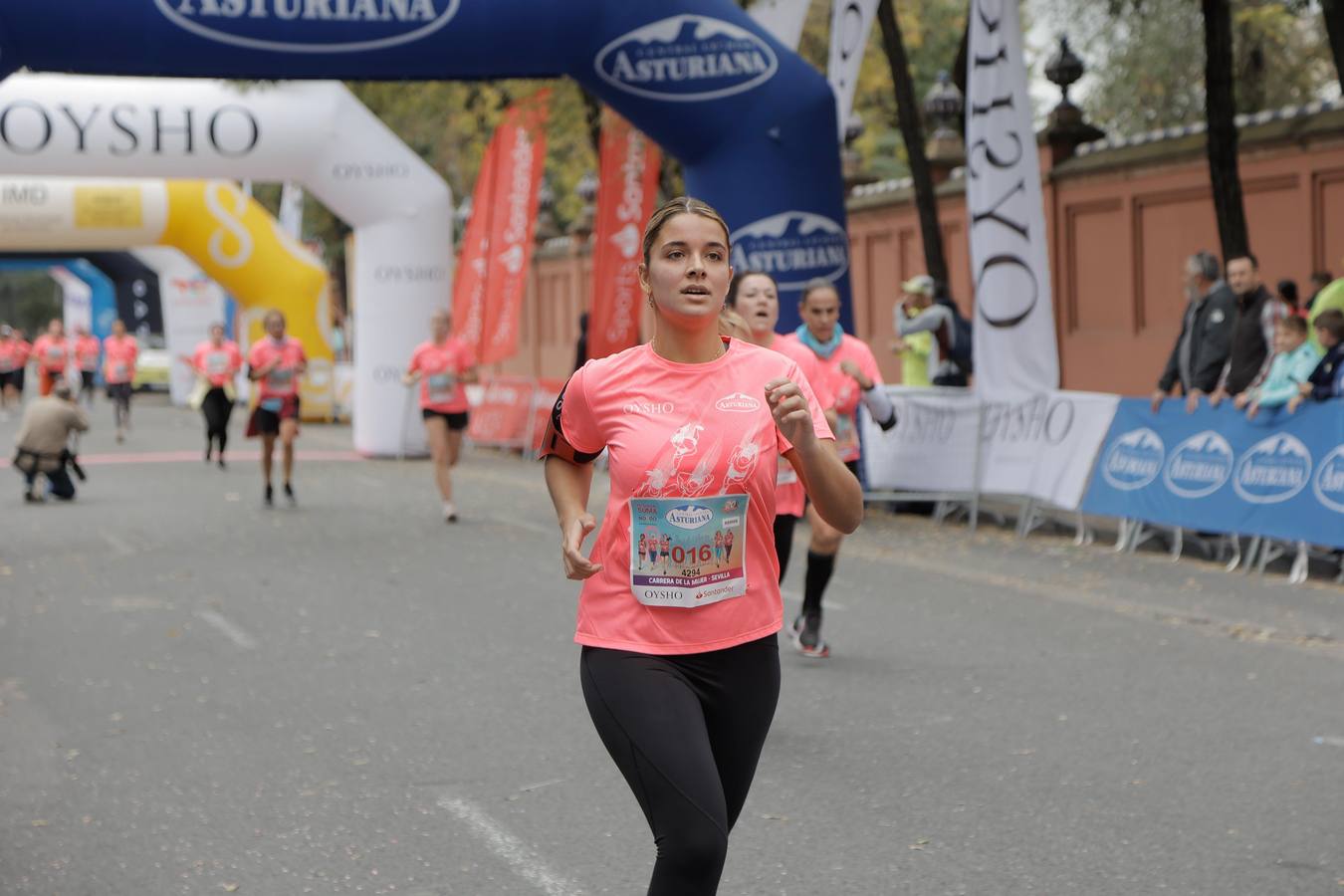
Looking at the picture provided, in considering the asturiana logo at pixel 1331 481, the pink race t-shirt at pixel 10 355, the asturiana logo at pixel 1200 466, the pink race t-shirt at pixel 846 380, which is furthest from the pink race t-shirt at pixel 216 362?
the pink race t-shirt at pixel 10 355

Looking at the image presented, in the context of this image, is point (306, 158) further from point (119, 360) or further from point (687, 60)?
point (687, 60)

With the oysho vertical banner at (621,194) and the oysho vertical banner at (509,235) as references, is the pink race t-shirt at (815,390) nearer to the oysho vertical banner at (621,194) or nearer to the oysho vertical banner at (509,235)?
the oysho vertical banner at (621,194)

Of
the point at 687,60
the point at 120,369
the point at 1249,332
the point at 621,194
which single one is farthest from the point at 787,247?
the point at 120,369

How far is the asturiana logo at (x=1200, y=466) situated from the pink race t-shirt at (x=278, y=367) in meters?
8.61

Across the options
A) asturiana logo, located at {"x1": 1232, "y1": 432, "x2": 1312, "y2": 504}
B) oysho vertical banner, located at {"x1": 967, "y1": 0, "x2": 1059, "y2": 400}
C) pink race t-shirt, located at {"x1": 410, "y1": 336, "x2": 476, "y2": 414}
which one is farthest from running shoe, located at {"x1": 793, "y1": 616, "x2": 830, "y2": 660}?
pink race t-shirt, located at {"x1": 410, "y1": 336, "x2": 476, "y2": 414}

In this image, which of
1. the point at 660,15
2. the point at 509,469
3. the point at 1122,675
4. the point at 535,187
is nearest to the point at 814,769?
the point at 1122,675

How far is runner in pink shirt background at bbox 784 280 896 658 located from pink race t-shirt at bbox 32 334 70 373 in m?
27.7

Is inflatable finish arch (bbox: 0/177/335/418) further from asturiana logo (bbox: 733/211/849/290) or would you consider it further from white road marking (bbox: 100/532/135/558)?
asturiana logo (bbox: 733/211/849/290)

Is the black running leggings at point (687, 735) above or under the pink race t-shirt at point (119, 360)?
under

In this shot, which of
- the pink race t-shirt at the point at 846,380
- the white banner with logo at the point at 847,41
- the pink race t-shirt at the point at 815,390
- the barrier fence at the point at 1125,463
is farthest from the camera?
the white banner with logo at the point at 847,41

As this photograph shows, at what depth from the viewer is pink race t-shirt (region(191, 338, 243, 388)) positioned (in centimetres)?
2175

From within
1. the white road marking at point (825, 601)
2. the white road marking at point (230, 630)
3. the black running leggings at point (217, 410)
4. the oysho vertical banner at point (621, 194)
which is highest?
the oysho vertical banner at point (621, 194)

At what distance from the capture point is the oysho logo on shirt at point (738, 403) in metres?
3.85

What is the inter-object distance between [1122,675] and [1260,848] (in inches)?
114
